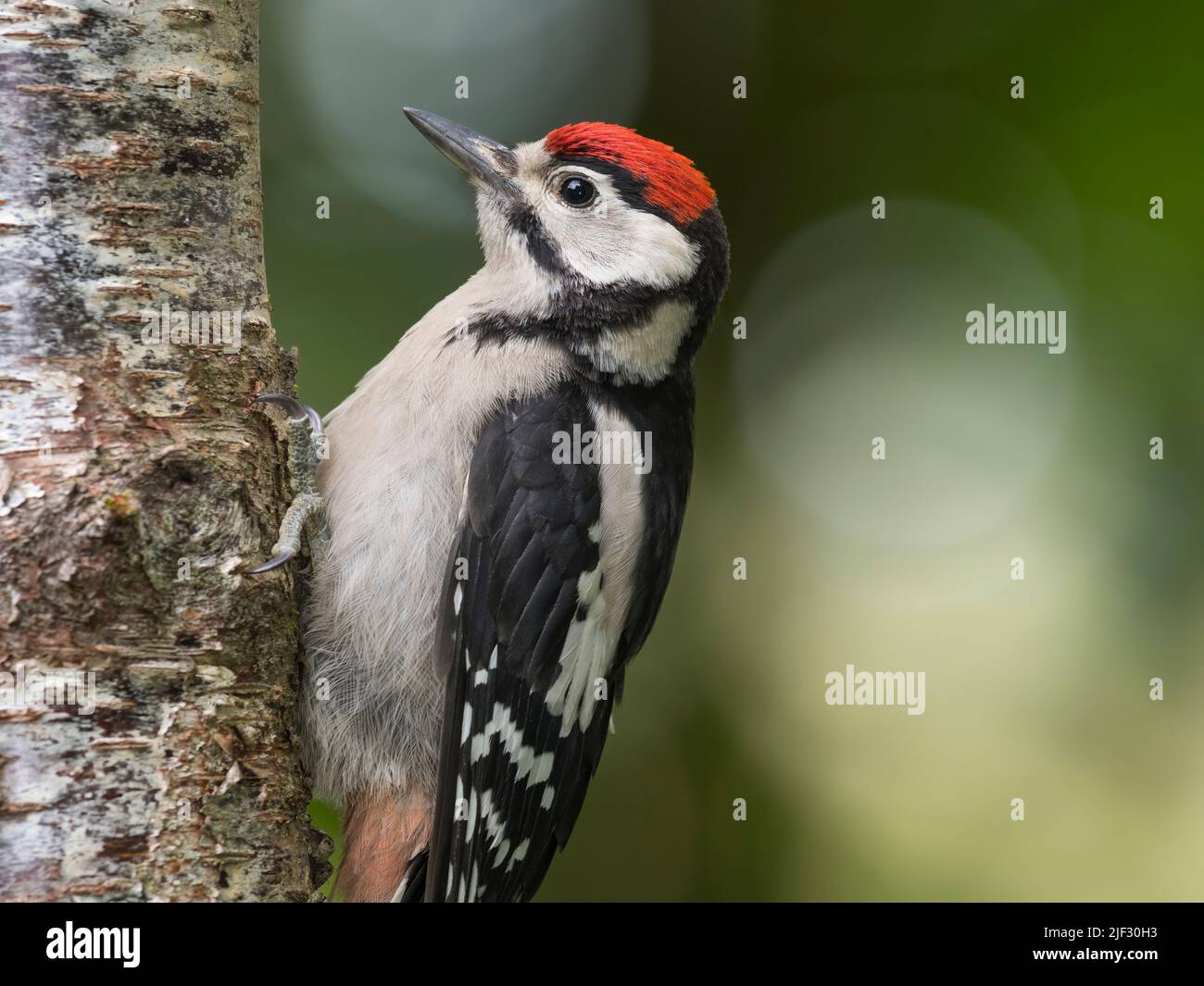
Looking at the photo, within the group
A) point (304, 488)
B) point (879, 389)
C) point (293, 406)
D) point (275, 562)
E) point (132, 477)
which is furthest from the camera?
point (879, 389)

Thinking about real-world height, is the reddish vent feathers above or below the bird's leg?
above

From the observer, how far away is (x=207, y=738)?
1857mm

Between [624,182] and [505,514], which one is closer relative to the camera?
[505,514]

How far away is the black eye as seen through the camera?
116 inches

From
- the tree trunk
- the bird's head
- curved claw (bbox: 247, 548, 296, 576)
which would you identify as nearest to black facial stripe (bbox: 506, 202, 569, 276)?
the bird's head

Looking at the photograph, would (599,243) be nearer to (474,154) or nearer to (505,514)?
(474,154)

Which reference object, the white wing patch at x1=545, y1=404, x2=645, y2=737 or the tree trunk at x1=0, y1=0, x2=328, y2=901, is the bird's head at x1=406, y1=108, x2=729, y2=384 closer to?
the white wing patch at x1=545, y1=404, x2=645, y2=737

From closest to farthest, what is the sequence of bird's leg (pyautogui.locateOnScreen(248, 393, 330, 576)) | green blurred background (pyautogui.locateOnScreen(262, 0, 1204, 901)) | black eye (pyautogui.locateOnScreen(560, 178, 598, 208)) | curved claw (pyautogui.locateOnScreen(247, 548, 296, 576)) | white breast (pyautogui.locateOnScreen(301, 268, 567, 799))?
curved claw (pyautogui.locateOnScreen(247, 548, 296, 576)) → bird's leg (pyautogui.locateOnScreen(248, 393, 330, 576)) → white breast (pyautogui.locateOnScreen(301, 268, 567, 799)) → black eye (pyautogui.locateOnScreen(560, 178, 598, 208)) → green blurred background (pyautogui.locateOnScreen(262, 0, 1204, 901))

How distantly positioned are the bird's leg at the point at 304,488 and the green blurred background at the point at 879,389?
1140 mm

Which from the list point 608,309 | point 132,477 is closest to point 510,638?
point 608,309

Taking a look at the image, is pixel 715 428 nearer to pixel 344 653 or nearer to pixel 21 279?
pixel 344 653

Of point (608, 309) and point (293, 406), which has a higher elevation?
point (608, 309)

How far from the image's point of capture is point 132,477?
1.85m

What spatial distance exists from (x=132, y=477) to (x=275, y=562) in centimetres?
35
